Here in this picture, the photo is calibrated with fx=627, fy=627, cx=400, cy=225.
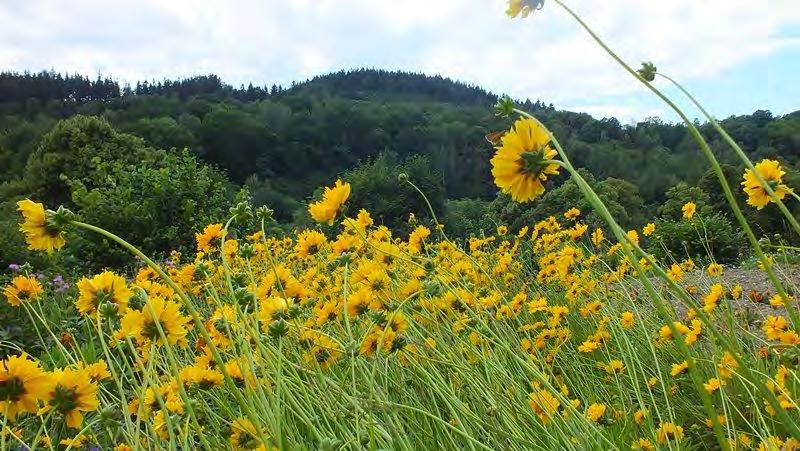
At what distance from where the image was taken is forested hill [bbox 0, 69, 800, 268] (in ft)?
50.4

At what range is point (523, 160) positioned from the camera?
2.89ft

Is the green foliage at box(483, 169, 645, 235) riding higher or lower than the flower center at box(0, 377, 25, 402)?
higher

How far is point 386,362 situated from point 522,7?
868 mm

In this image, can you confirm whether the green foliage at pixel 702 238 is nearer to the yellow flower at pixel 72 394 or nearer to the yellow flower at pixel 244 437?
the yellow flower at pixel 244 437

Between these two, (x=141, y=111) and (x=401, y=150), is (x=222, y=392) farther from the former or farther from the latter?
(x=141, y=111)

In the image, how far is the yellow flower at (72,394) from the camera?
39.7 inches

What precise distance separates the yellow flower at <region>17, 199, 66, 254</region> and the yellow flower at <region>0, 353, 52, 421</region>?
212 mm

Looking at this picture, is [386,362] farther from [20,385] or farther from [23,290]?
[23,290]

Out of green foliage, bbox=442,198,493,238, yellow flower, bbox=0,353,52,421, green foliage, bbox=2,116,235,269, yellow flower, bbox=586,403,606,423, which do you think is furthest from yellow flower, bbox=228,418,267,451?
green foliage, bbox=442,198,493,238

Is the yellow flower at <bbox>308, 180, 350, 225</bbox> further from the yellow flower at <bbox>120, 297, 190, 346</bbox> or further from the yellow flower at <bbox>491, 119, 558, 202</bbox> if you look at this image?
the yellow flower at <bbox>491, 119, 558, 202</bbox>

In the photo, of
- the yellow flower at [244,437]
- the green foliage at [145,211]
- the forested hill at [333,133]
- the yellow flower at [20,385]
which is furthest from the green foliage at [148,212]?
the yellow flower at [20,385]

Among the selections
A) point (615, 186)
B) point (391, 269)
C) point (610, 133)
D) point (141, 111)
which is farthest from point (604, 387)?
point (141, 111)

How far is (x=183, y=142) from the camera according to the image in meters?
29.2

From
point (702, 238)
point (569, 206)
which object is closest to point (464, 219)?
point (569, 206)
